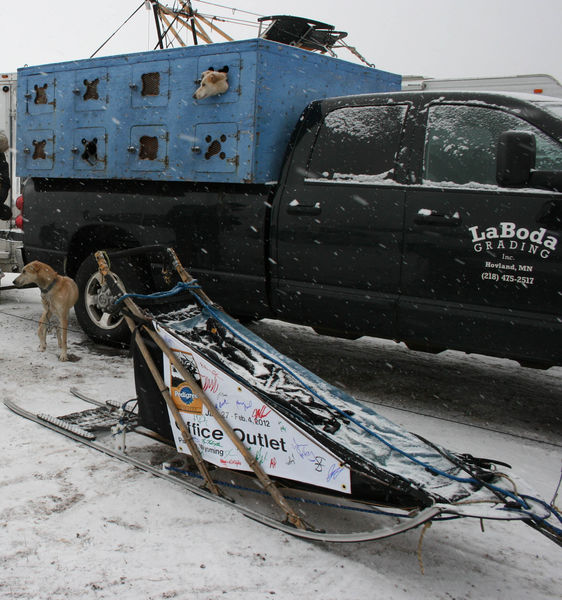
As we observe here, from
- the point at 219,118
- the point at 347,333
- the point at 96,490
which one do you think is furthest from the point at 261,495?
the point at 219,118

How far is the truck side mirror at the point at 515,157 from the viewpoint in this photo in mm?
3830

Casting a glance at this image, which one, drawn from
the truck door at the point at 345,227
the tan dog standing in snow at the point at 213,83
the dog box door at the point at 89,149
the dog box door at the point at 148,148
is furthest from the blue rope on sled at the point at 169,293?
the dog box door at the point at 89,149

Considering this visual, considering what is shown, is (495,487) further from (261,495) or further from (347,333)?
(347,333)

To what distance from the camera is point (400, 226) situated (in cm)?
447

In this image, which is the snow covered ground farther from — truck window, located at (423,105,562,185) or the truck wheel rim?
truck window, located at (423,105,562,185)

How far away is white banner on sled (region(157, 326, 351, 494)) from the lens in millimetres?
2777

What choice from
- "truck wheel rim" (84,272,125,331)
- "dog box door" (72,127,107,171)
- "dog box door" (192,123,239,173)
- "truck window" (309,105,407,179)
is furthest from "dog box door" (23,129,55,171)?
"truck window" (309,105,407,179)

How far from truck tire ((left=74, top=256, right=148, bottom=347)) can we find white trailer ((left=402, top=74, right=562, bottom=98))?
16.3ft

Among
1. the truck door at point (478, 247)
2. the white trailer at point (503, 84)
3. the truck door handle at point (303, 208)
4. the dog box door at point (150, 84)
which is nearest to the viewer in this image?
the truck door at point (478, 247)

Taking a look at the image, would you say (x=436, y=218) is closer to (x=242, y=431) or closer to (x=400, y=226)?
(x=400, y=226)

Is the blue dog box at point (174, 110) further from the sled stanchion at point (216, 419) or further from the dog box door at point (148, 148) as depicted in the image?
the sled stanchion at point (216, 419)

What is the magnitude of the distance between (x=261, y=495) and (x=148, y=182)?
3311 mm

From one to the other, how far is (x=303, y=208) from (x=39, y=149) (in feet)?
Answer: 9.87

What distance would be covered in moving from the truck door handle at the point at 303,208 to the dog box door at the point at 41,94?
A: 9.18 ft
